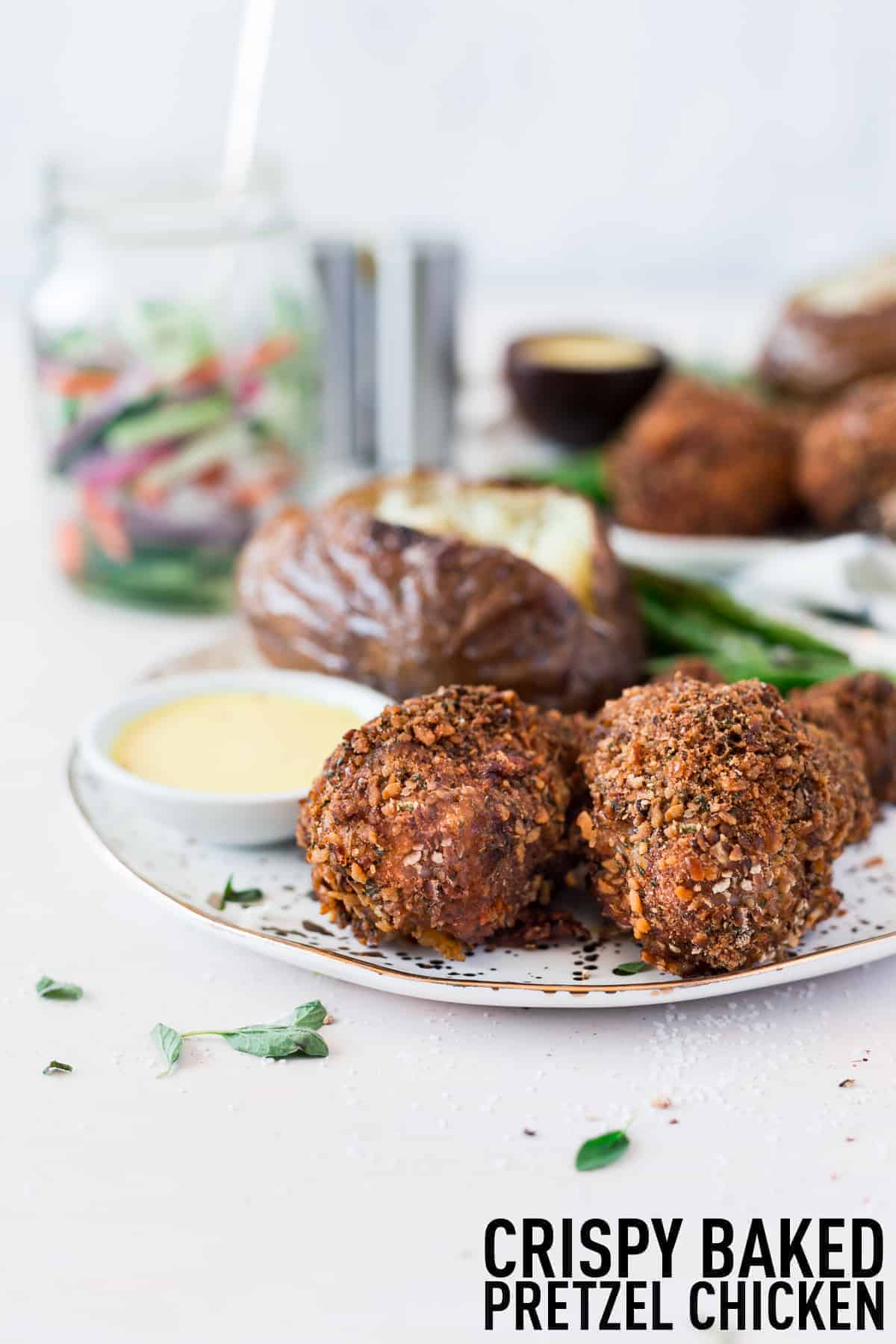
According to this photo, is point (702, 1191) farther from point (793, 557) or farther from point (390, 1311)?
point (793, 557)

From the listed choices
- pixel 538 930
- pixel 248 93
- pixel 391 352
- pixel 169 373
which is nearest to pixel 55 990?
pixel 538 930

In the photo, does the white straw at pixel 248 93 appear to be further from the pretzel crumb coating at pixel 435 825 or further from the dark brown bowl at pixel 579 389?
the pretzel crumb coating at pixel 435 825

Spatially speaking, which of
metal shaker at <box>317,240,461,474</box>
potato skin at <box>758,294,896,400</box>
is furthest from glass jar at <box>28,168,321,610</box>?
potato skin at <box>758,294,896,400</box>

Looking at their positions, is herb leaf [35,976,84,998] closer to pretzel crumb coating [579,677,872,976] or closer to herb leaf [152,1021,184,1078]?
herb leaf [152,1021,184,1078]

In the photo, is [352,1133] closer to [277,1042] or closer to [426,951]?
[277,1042]

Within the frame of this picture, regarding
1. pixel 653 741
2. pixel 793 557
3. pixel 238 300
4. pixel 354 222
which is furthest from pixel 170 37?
pixel 653 741
